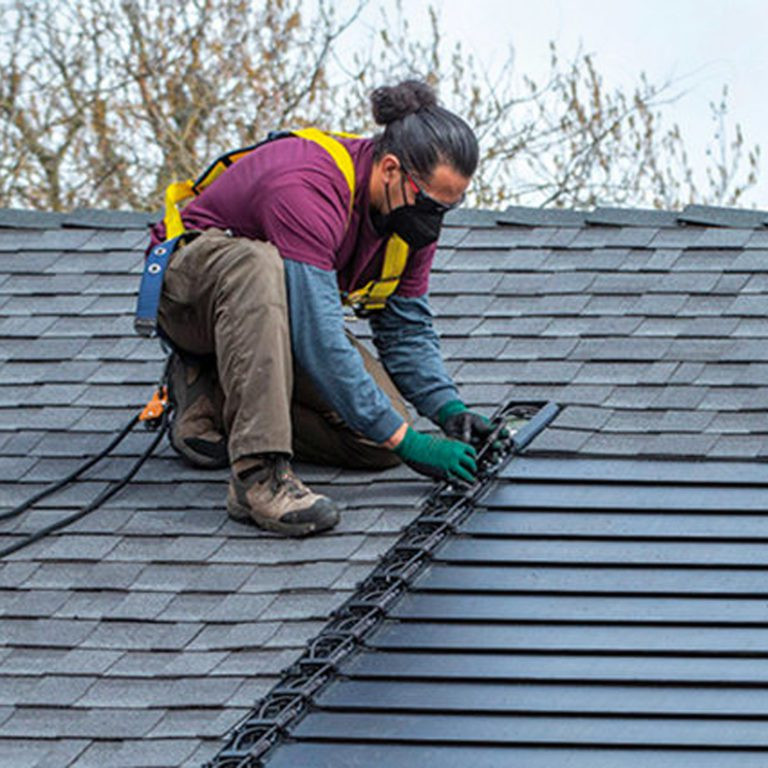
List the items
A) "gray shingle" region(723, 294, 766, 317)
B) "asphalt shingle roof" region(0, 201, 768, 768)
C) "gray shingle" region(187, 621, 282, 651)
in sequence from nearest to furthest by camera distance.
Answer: "asphalt shingle roof" region(0, 201, 768, 768)
"gray shingle" region(187, 621, 282, 651)
"gray shingle" region(723, 294, 766, 317)

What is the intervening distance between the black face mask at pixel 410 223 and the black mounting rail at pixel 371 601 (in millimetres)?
591

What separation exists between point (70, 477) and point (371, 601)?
1374 millimetres

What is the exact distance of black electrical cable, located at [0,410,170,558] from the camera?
4625 millimetres

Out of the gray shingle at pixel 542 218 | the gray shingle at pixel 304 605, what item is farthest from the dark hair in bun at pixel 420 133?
the gray shingle at pixel 542 218

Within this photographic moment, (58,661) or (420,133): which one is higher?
(420,133)

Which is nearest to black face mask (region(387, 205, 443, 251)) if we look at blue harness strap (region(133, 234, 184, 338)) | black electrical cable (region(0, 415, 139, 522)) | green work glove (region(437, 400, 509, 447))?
green work glove (region(437, 400, 509, 447))

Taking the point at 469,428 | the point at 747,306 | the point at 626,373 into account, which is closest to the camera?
the point at 469,428

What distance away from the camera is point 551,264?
619cm

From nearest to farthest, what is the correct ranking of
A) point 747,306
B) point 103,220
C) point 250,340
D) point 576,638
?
point 576,638 → point 250,340 → point 747,306 → point 103,220

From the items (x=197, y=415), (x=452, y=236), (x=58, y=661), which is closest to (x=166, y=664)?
(x=58, y=661)

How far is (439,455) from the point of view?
4.47 meters

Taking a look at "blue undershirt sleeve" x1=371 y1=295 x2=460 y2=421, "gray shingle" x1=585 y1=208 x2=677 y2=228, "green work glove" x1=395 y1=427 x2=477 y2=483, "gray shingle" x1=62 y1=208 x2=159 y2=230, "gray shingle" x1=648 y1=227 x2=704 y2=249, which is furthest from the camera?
"gray shingle" x1=62 y1=208 x2=159 y2=230

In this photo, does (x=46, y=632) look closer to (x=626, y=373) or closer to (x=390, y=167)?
(x=390, y=167)

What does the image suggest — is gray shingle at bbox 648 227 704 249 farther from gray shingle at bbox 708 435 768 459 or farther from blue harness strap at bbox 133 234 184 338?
blue harness strap at bbox 133 234 184 338
